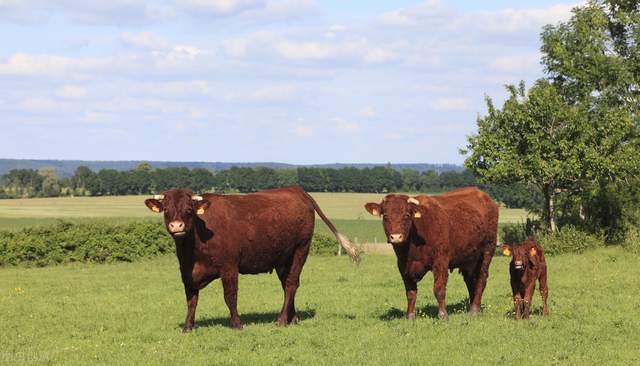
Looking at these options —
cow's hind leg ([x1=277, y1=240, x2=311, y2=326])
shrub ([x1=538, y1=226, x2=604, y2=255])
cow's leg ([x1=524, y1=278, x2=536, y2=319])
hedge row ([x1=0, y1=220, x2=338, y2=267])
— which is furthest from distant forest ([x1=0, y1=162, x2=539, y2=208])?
cow's hind leg ([x1=277, y1=240, x2=311, y2=326])

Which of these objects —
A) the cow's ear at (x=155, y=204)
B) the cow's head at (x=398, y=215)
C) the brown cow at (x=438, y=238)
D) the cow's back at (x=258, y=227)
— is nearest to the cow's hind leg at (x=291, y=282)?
the cow's back at (x=258, y=227)

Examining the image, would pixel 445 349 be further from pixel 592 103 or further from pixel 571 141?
pixel 592 103

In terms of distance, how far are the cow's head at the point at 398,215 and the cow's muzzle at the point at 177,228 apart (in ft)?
11.7

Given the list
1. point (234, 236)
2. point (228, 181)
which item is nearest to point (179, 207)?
point (234, 236)

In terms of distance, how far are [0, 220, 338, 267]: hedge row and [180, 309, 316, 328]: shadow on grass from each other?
2214 cm

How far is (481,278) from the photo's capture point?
15.4 meters

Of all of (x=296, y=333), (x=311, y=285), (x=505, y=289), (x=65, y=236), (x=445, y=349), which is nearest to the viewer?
(x=445, y=349)

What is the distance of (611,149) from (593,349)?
2765cm

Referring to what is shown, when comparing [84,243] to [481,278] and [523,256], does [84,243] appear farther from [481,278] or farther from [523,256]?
[523,256]

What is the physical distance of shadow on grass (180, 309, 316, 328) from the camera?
14.6 meters

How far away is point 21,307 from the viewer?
18578mm

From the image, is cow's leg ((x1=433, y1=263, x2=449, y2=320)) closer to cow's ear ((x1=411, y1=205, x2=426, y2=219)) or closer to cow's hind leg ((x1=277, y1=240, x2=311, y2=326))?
cow's ear ((x1=411, y1=205, x2=426, y2=219))

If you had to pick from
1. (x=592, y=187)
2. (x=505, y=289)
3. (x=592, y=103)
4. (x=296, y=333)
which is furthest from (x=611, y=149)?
(x=296, y=333)

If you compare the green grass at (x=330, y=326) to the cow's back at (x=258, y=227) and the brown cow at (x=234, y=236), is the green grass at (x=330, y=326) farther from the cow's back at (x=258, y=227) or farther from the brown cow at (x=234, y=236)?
the cow's back at (x=258, y=227)
